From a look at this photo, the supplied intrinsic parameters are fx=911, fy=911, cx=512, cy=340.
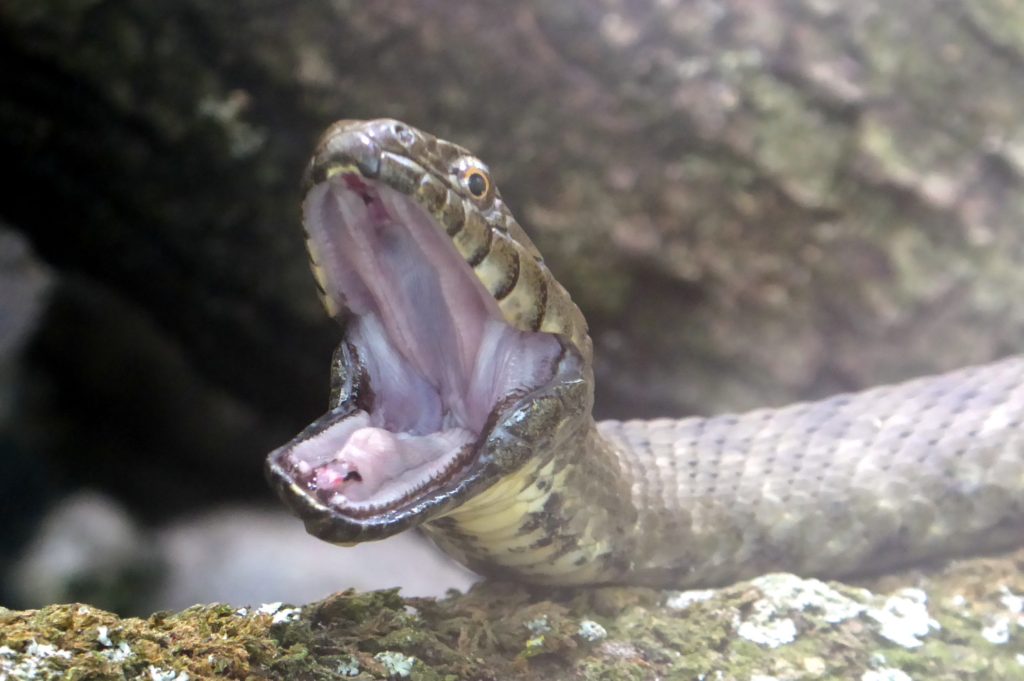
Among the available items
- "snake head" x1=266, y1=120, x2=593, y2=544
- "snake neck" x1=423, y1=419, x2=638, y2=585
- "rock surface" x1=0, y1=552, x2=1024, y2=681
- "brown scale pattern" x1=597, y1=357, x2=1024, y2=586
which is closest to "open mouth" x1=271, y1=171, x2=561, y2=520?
"snake head" x1=266, y1=120, x2=593, y2=544

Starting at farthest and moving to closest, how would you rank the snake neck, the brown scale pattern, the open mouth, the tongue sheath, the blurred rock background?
the blurred rock background < the brown scale pattern < the snake neck < the open mouth < the tongue sheath

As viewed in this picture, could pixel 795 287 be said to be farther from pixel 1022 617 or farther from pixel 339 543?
pixel 339 543

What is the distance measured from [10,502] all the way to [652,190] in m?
2.89

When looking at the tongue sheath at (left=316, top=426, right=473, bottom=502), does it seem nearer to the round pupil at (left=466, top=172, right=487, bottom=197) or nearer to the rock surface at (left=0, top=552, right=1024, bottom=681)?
the rock surface at (left=0, top=552, right=1024, bottom=681)

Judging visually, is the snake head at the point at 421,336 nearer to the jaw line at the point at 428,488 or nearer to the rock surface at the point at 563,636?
A: the jaw line at the point at 428,488

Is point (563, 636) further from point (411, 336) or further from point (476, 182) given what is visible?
point (476, 182)

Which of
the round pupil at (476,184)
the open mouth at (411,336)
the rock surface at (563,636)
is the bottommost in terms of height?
the rock surface at (563,636)

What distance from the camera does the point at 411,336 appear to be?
5.42 ft

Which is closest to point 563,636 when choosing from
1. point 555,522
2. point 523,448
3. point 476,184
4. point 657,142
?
point 555,522

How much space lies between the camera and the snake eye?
5.06 ft

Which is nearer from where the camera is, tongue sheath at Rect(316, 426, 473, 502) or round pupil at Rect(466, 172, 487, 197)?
tongue sheath at Rect(316, 426, 473, 502)

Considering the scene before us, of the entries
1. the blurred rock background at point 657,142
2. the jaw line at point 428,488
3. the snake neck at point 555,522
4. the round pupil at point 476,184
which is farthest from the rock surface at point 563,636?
the blurred rock background at point 657,142

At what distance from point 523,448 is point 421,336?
289 millimetres

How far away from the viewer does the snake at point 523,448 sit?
1456 mm
